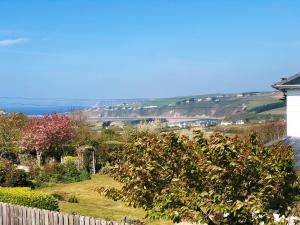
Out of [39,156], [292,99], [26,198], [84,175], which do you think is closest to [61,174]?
[84,175]

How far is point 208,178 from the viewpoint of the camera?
984cm

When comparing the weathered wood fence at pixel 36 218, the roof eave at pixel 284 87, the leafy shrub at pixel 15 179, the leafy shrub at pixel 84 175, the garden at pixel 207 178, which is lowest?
the leafy shrub at pixel 84 175

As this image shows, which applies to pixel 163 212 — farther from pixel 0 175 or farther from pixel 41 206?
pixel 0 175

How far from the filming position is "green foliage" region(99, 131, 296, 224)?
934cm

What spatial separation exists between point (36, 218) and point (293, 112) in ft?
43.0

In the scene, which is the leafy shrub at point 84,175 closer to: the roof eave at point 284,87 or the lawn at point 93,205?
the lawn at point 93,205

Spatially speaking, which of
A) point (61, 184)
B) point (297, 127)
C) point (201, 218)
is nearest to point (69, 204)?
point (61, 184)

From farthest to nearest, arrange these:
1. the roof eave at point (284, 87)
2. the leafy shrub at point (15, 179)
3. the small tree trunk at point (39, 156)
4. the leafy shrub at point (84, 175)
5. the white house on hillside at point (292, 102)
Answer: the small tree trunk at point (39, 156) → the leafy shrub at point (84, 175) → the leafy shrub at point (15, 179) → the white house on hillside at point (292, 102) → the roof eave at point (284, 87)

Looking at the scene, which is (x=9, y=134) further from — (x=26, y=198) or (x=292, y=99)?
(x=292, y=99)

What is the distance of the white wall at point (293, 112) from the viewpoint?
71.5 feet

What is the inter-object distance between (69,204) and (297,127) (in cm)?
1189

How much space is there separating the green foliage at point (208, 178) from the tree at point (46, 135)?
3046cm

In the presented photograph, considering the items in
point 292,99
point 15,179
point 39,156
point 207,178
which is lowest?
point 39,156

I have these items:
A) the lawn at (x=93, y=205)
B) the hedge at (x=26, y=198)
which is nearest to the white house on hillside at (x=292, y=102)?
the lawn at (x=93, y=205)
